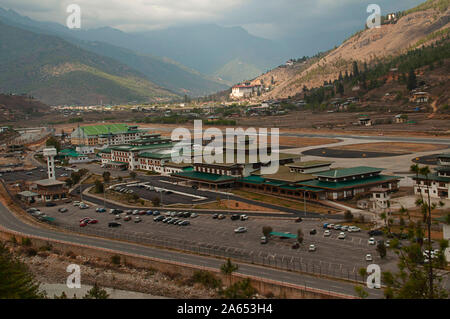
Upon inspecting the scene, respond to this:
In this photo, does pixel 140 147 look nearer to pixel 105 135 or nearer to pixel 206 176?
pixel 206 176

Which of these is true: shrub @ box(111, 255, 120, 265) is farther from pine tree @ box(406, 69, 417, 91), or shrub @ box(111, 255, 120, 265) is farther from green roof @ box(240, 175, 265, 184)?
pine tree @ box(406, 69, 417, 91)

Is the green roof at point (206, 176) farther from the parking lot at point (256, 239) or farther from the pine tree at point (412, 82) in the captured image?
the pine tree at point (412, 82)

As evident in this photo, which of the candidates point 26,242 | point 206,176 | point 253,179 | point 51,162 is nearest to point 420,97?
point 253,179
